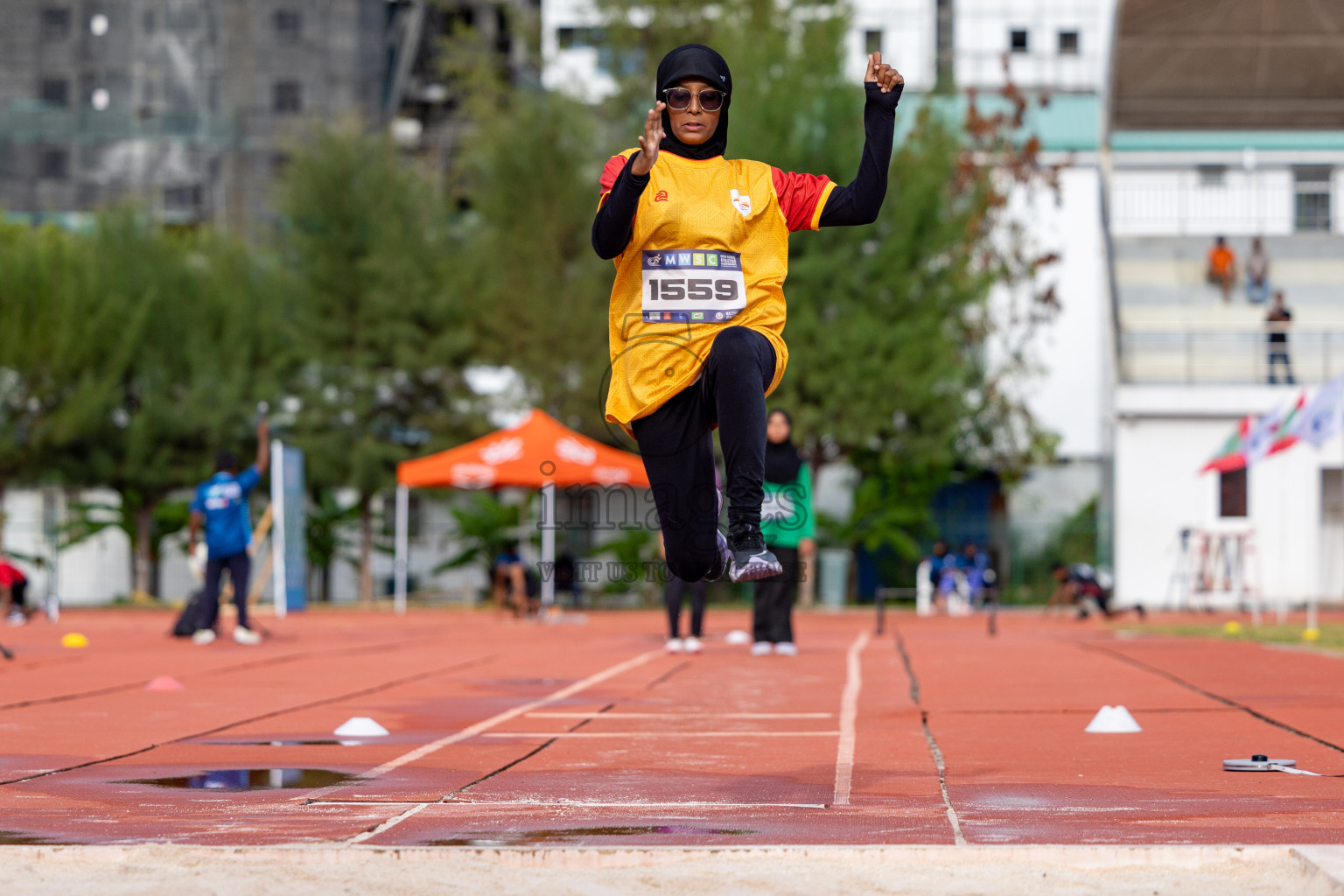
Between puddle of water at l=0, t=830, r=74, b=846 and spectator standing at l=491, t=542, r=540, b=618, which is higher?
puddle of water at l=0, t=830, r=74, b=846

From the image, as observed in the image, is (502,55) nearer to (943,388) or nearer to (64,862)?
(943,388)

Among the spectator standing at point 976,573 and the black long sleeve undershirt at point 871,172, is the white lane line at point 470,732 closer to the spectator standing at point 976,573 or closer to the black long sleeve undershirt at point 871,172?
the black long sleeve undershirt at point 871,172

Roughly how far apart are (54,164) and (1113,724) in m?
52.3

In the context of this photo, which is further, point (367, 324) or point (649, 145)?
point (367, 324)

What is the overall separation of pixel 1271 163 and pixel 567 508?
56.8ft

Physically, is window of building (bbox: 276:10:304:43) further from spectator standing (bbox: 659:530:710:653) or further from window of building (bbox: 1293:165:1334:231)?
spectator standing (bbox: 659:530:710:653)

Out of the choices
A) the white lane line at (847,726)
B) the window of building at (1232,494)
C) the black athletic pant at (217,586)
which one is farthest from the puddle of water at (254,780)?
the window of building at (1232,494)

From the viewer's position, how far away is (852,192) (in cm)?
548

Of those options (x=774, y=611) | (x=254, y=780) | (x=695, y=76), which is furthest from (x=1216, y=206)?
(x=254, y=780)

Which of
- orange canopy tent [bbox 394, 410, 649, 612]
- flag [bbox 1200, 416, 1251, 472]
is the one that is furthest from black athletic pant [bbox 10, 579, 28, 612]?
flag [bbox 1200, 416, 1251, 472]

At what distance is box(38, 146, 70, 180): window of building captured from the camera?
52.7 metres

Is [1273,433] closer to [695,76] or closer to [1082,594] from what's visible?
[1082,594]

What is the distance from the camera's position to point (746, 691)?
31.7ft

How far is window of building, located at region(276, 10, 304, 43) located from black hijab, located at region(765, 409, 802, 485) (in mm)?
45653
